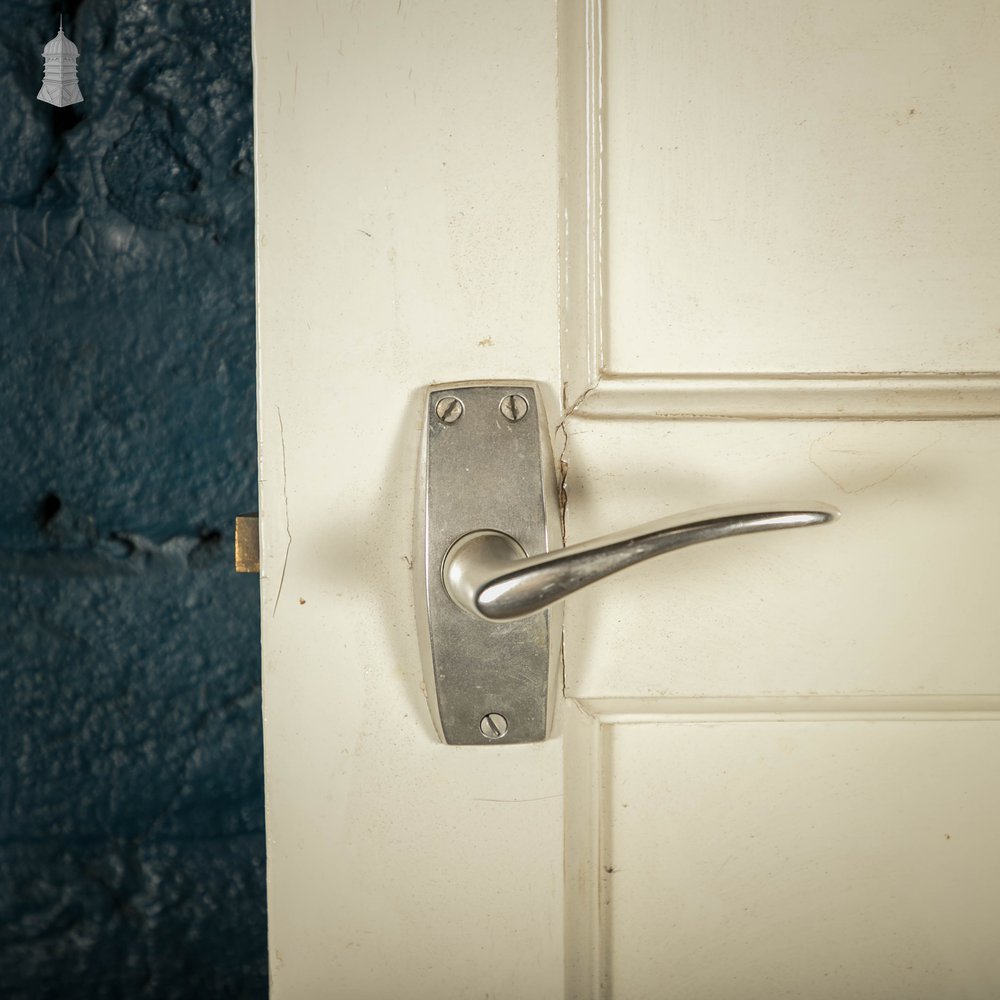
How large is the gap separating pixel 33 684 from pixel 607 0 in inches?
24.8

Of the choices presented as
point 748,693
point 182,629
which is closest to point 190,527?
point 182,629

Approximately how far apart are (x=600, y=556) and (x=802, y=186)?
0.18 metres

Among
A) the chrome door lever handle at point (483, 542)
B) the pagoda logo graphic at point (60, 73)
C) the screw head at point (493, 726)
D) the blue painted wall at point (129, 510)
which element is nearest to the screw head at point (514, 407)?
the chrome door lever handle at point (483, 542)

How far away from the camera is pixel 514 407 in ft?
1.10

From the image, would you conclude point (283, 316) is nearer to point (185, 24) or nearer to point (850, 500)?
point (850, 500)

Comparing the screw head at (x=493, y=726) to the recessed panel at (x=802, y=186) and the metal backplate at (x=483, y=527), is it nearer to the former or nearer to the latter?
the metal backplate at (x=483, y=527)

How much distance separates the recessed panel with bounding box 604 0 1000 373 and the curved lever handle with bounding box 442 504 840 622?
3.3 inches

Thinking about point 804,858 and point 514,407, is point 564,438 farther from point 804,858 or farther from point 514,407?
point 804,858

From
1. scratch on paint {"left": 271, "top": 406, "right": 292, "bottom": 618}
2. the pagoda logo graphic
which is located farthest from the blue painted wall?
scratch on paint {"left": 271, "top": 406, "right": 292, "bottom": 618}

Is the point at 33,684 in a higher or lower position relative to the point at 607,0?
lower

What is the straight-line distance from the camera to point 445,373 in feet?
1.11

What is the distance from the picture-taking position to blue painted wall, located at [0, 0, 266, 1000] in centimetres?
62

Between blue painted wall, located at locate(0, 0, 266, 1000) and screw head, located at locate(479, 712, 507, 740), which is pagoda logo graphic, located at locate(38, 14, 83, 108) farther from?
screw head, located at locate(479, 712, 507, 740)

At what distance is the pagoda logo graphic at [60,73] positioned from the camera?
61 cm
